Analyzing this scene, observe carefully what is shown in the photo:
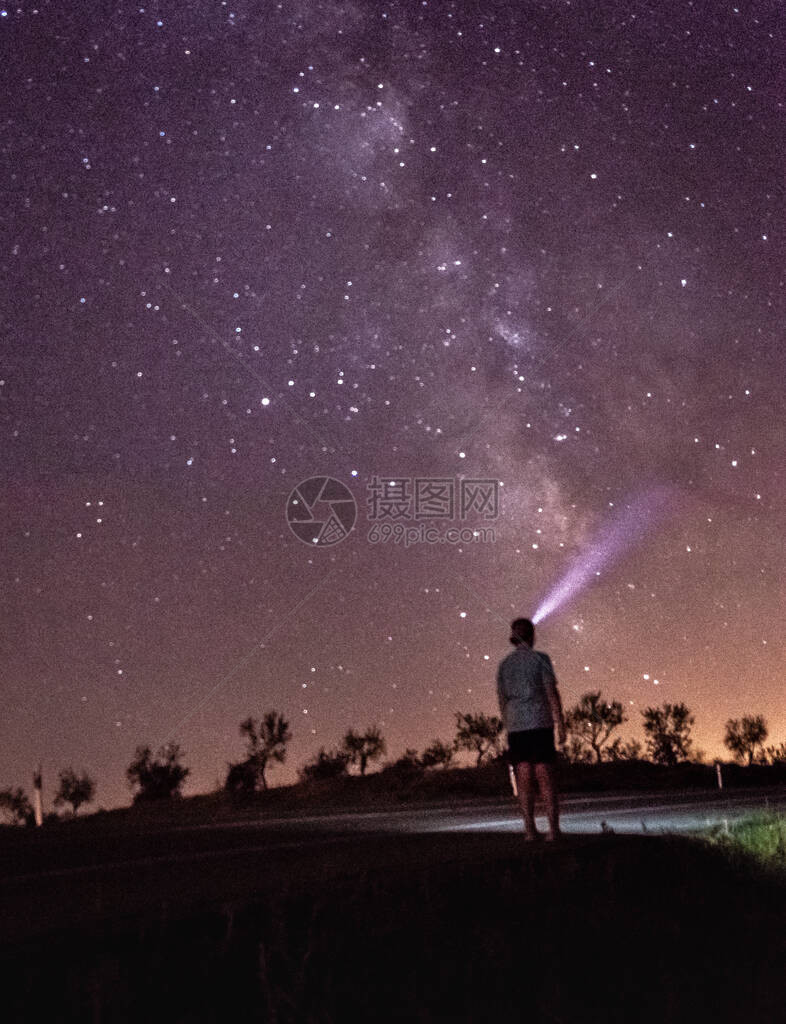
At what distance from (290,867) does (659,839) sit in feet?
9.40

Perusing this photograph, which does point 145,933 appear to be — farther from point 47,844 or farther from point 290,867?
point 47,844

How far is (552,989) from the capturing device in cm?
435

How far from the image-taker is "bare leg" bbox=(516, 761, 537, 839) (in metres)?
8.98

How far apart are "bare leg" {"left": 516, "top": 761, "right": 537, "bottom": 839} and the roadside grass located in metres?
1.26

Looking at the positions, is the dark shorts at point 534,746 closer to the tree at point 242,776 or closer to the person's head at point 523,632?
the person's head at point 523,632

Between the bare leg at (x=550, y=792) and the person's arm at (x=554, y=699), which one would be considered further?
the person's arm at (x=554, y=699)

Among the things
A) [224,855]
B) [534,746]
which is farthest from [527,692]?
[224,855]

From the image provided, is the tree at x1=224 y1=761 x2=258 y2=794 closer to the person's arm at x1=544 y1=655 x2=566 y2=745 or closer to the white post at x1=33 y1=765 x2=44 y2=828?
the white post at x1=33 y1=765 x2=44 y2=828

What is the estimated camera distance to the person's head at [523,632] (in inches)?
363

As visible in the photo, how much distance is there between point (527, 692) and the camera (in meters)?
9.05

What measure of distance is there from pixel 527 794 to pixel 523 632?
3.87 feet

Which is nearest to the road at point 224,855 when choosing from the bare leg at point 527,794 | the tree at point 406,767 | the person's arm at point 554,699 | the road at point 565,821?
the road at point 565,821

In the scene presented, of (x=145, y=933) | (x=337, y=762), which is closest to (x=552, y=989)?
(x=145, y=933)

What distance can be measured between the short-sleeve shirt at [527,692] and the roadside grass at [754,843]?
1.49 meters
